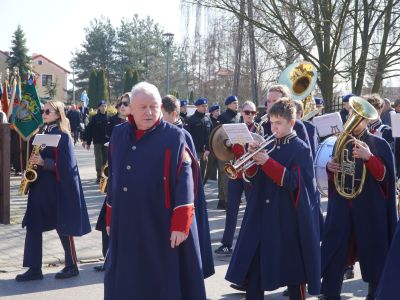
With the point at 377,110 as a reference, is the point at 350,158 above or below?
below

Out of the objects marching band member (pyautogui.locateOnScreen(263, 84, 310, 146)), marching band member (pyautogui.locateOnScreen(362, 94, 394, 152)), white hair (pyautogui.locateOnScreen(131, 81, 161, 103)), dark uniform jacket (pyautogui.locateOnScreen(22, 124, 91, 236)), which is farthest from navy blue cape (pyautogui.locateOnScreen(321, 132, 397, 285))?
dark uniform jacket (pyautogui.locateOnScreen(22, 124, 91, 236))

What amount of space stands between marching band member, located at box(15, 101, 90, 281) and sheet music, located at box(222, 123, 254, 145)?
216cm

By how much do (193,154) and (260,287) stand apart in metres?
1.23

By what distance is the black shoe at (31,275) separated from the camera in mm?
6875

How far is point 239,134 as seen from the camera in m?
5.39

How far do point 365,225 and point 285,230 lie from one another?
1.00 meters

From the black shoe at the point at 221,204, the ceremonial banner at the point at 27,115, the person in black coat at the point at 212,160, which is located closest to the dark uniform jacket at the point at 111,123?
the ceremonial banner at the point at 27,115

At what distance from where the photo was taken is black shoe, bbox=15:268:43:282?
22.6 feet

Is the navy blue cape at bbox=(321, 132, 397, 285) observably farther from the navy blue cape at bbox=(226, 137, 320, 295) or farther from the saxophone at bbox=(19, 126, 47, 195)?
the saxophone at bbox=(19, 126, 47, 195)

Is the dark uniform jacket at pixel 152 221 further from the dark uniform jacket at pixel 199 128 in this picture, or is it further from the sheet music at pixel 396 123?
the dark uniform jacket at pixel 199 128

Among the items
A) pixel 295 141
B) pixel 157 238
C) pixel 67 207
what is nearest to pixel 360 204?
pixel 295 141

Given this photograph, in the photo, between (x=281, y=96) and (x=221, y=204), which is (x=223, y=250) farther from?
(x=221, y=204)

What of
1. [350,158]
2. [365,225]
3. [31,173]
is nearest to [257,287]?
[365,225]

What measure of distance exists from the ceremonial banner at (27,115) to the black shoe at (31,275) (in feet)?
22.4
